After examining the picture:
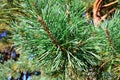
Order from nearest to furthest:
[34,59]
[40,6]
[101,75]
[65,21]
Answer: [40,6]
[65,21]
[34,59]
[101,75]

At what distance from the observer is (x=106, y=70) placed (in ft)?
3.64

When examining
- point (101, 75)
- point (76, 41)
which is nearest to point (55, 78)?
point (101, 75)

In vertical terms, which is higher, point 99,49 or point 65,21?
point 65,21

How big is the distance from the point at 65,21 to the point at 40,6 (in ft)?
0.41

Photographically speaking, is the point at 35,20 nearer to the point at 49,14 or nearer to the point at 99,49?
the point at 49,14

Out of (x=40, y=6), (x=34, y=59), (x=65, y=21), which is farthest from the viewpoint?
(x=34, y=59)

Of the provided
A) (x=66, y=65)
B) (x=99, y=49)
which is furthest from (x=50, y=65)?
(x=99, y=49)

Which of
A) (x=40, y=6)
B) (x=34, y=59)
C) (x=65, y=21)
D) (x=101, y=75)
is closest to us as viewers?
(x=40, y=6)

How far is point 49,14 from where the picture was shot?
839 mm

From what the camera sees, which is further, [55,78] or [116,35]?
[55,78]

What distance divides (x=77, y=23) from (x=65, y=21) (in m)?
0.04

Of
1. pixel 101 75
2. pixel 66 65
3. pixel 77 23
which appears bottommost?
pixel 101 75

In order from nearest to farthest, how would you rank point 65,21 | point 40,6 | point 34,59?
point 40,6
point 65,21
point 34,59

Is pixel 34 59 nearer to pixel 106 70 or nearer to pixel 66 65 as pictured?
pixel 66 65
